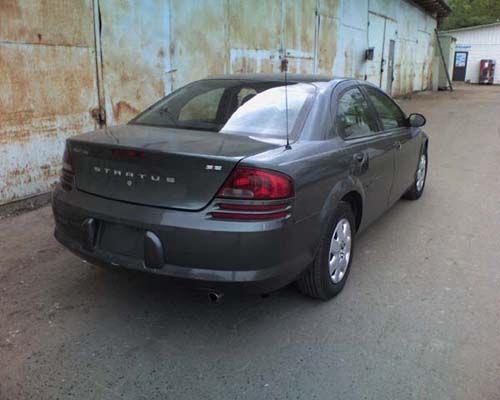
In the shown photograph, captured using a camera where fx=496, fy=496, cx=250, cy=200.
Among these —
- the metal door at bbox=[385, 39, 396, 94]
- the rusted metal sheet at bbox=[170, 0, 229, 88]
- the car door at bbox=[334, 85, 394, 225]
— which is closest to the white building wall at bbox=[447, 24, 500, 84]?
the metal door at bbox=[385, 39, 396, 94]

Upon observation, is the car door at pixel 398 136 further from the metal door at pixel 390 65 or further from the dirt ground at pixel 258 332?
the metal door at pixel 390 65

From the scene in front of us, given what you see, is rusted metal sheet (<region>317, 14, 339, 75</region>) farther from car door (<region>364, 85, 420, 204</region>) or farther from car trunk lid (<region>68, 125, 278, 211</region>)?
car trunk lid (<region>68, 125, 278, 211</region>)

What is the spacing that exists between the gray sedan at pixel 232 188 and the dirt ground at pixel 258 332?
0.27 m

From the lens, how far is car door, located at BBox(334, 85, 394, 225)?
11.9 ft

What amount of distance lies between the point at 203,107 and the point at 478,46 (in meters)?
36.3

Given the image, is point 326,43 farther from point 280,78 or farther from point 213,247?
point 213,247

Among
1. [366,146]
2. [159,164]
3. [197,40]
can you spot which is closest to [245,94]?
[366,146]

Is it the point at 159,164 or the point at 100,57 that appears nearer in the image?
the point at 159,164

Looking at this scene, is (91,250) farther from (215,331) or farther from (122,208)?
(215,331)

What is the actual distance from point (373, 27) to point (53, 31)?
42.4ft

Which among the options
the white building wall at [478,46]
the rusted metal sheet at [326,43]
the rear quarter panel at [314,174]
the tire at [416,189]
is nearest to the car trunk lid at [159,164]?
the rear quarter panel at [314,174]

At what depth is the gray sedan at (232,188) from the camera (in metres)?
2.68

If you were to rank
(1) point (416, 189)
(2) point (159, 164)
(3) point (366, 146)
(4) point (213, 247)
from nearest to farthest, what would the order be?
(4) point (213, 247), (2) point (159, 164), (3) point (366, 146), (1) point (416, 189)

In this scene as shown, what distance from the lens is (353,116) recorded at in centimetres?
390
